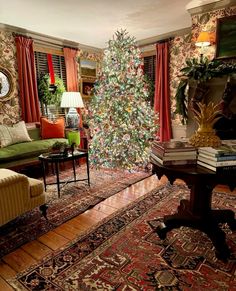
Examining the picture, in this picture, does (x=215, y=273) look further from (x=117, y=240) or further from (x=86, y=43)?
(x=86, y=43)

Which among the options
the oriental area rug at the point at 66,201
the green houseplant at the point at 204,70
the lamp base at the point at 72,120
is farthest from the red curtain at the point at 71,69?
the green houseplant at the point at 204,70

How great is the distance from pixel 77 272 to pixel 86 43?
514 cm

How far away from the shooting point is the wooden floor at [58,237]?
159 cm

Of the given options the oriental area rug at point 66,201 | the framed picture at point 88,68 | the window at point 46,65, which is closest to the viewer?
the oriental area rug at point 66,201

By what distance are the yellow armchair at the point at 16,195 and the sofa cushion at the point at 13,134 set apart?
173cm

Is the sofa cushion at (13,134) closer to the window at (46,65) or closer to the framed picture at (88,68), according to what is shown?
the window at (46,65)

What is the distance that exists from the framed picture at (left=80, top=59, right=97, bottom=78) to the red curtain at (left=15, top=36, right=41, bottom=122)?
1463 mm

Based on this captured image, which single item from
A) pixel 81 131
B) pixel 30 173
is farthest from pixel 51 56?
pixel 30 173

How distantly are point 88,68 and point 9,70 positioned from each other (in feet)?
6.99

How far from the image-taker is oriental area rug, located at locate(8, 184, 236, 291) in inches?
55.4

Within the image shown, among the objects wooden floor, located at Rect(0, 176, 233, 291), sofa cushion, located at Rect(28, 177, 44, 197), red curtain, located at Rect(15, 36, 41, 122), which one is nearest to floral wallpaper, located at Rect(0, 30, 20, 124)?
red curtain, located at Rect(15, 36, 41, 122)

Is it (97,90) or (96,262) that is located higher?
(97,90)

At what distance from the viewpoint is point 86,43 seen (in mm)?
5297

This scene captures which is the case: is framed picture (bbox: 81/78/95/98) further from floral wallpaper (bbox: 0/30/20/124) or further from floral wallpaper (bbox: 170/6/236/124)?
floral wallpaper (bbox: 170/6/236/124)
